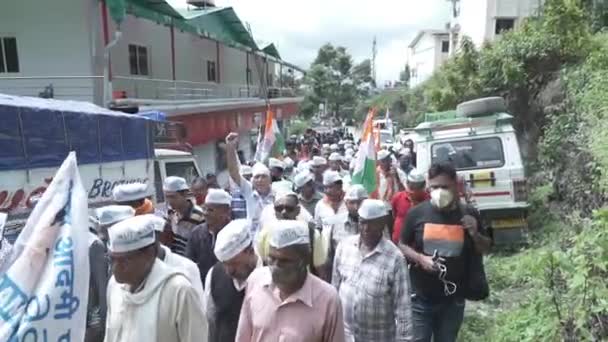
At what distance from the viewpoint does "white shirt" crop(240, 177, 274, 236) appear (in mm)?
5049

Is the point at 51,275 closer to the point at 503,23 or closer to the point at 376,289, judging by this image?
the point at 376,289

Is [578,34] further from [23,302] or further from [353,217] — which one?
[23,302]

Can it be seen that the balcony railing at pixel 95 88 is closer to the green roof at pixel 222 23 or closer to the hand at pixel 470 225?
the green roof at pixel 222 23

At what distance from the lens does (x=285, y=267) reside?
8.11ft

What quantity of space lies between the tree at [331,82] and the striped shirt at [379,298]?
5565 centimetres

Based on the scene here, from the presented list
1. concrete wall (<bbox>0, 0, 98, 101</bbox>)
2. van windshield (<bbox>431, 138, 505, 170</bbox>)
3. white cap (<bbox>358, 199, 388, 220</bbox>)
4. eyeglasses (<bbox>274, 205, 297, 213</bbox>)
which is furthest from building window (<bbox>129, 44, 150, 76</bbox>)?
white cap (<bbox>358, 199, 388, 220</bbox>)

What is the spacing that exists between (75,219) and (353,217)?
2696 millimetres

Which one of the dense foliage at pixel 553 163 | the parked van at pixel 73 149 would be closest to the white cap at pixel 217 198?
the parked van at pixel 73 149

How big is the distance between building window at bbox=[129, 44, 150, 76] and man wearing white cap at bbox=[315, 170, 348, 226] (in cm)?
1371

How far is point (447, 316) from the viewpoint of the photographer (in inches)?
155

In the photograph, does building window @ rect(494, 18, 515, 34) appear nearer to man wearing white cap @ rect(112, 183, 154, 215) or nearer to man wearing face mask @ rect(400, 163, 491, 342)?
man wearing face mask @ rect(400, 163, 491, 342)

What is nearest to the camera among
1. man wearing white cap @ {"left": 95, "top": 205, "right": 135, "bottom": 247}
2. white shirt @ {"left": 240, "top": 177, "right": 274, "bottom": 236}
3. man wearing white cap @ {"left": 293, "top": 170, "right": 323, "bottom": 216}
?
man wearing white cap @ {"left": 95, "top": 205, "right": 135, "bottom": 247}

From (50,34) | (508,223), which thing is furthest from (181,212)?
(50,34)

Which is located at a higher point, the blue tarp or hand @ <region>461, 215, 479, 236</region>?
the blue tarp
